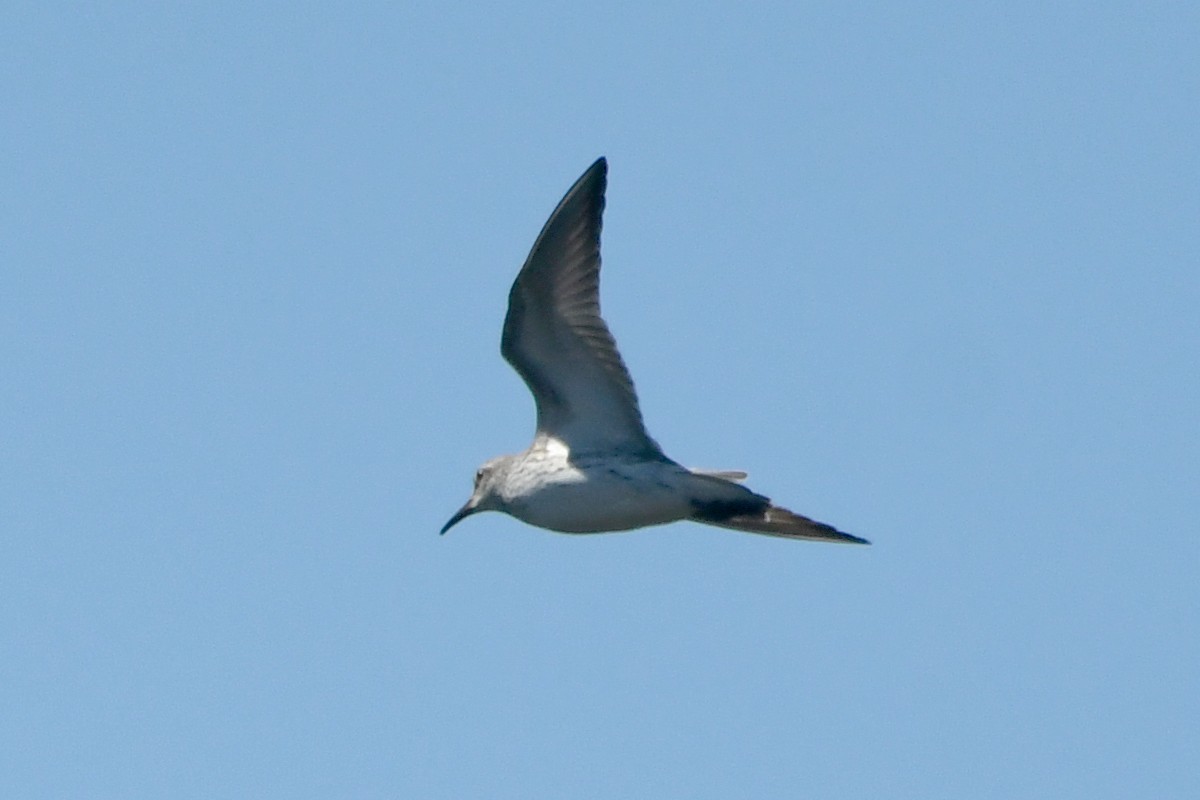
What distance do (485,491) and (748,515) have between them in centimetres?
216

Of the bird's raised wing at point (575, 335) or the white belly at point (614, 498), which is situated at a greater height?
the bird's raised wing at point (575, 335)

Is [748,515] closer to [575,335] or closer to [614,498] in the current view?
[614,498]

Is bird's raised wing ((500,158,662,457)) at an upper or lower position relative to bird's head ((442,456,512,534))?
upper

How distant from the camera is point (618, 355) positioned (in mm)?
19984

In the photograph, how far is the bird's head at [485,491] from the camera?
2083 cm

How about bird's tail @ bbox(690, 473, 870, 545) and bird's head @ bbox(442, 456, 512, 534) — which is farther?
bird's head @ bbox(442, 456, 512, 534)

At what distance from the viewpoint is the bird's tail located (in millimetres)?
19719

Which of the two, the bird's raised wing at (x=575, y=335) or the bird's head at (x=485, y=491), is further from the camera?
the bird's head at (x=485, y=491)

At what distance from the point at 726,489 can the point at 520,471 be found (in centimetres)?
170

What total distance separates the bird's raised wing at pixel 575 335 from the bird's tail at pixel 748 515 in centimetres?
57

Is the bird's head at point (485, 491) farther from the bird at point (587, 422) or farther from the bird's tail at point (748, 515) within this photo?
the bird's tail at point (748, 515)

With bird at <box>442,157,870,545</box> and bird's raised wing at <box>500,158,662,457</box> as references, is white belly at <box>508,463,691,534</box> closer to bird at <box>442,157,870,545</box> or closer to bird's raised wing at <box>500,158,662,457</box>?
bird at <box>442,157,870,545</box>

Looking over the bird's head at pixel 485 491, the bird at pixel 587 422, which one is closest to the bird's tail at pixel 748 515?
the bird at pixel 587 422

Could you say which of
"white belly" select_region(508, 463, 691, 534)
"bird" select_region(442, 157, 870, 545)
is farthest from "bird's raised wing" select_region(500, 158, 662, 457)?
"white belly" select_region(508, 463, 691, 534)
